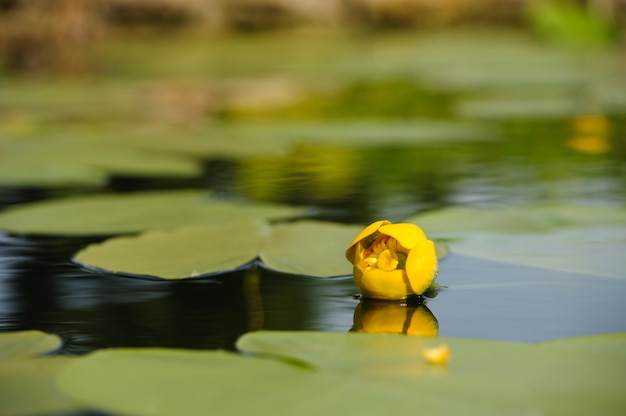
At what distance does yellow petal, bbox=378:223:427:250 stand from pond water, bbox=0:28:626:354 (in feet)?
0.22

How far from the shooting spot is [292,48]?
6391mm

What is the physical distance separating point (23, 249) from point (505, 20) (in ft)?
22.6

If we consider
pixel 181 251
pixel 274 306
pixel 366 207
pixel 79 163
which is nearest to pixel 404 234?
pixel 274 306

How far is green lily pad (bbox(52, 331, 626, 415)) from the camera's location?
71 centimetres

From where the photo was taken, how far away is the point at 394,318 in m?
1.00

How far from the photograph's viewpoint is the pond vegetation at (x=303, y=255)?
761 mm

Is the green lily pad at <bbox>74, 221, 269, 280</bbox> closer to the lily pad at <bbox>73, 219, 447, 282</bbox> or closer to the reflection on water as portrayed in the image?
the lily pad at <bbox>73, 219, 447, 282</bbox>

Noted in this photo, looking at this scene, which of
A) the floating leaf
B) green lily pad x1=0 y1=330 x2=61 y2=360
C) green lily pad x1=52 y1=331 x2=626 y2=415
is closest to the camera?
green lily pad x1=52 y1=331 x2=626 y2=415

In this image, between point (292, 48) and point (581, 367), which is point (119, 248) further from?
point (292, 48)

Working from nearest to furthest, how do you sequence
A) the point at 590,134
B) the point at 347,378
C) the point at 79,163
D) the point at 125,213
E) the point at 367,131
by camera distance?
the point at 347,378, the point at 125,213, the point at 79,163, the point at 590,134, the point at 367,131

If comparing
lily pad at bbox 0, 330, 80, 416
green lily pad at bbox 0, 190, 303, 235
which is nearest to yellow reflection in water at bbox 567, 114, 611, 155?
green lily pad at bbox 0, 190, 303, 235

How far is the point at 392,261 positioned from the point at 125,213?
63cm

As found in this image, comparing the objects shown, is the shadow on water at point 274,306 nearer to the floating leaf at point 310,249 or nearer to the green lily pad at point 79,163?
the floating leaf at point 310,249

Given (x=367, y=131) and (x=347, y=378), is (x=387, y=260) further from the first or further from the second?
(x=367, y=131)
